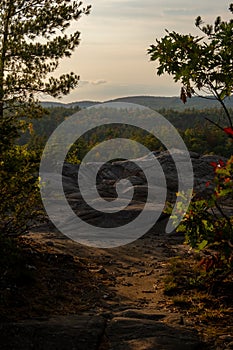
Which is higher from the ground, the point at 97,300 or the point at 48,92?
the point at 48,92

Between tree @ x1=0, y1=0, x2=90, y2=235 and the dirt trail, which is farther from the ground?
tree @ x1=0, y1=0, x2=90, y2=235

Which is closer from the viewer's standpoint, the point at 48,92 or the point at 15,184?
the point at 15,184

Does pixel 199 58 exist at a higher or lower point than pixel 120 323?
higher

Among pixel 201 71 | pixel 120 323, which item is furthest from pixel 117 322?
pixel 201 71

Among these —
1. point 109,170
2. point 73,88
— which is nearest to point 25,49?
point 73,88

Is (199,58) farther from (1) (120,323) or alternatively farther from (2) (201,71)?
(1) (120,323)

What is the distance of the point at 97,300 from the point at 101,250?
627 centimetres

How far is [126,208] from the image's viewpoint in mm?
23719

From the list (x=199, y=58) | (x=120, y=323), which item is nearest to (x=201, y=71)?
(x=199, y=58)

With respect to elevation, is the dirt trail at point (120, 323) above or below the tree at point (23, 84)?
below

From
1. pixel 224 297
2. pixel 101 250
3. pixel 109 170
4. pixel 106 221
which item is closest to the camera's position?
pixel 224 297

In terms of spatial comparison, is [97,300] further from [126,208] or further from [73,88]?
[126,208]

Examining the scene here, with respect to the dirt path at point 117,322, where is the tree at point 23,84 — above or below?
above

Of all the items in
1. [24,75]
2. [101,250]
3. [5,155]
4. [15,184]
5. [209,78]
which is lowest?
[101,250]
